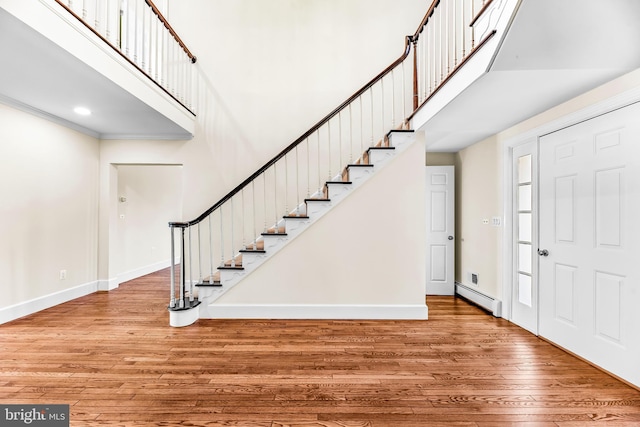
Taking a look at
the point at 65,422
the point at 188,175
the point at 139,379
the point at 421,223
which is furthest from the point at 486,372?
the point at 188,175

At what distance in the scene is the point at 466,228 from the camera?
178 inches

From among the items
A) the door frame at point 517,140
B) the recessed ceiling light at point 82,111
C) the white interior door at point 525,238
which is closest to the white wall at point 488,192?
the door frame at point 517,140

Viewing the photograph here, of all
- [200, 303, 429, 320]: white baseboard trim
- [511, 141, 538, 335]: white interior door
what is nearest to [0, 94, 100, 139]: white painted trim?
[200, 303, 429, 320]: white baseboard trim

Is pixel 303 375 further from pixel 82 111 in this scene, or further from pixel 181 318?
pixel 82 111

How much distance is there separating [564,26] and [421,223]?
88.4 inches

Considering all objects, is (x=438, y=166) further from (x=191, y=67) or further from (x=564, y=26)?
(x=191, y=67)

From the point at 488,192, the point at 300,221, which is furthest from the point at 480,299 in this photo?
the point at 300,221

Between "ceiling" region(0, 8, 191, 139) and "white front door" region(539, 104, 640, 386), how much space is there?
450 cm

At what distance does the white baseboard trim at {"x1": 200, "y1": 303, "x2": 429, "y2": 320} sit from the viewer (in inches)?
141

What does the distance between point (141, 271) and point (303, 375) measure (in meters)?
5.29

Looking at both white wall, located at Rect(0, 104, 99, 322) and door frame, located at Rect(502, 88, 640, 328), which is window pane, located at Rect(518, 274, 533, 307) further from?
white wall, located at Rect(0, 104, 99, 322)

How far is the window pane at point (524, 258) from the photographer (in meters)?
3.35

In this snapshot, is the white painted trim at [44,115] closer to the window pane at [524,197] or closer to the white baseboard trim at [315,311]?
the white baseboard trim at [315,311]

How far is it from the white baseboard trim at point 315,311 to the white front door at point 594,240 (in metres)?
1.38
